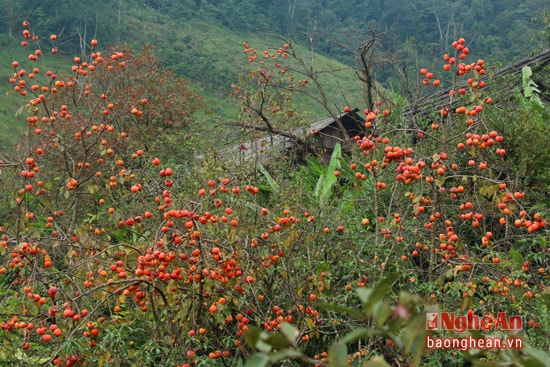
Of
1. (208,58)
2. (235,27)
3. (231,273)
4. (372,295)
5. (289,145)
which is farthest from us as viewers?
(235,27)

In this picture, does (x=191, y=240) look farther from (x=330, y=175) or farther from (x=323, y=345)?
(x=330, y=175)

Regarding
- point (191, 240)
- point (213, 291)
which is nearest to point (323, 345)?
point (213, 291)

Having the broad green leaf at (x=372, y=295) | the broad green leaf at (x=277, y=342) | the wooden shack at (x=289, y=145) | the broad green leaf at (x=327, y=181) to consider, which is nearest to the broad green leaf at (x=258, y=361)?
the broad green leaf at (x=277, y=342)

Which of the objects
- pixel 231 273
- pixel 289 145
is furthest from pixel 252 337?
pixel 289 145

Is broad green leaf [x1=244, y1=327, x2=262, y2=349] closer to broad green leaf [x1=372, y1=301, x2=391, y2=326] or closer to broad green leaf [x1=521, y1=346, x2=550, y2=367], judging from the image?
A: broad green leaf [x1=372, y1=301, x2=391, y2=326]

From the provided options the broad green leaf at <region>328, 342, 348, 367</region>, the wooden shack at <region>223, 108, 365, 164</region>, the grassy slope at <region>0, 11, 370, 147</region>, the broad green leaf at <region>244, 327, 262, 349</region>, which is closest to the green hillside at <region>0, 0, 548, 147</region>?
the grassy slope at <region>0, 11, 370, 147</region>

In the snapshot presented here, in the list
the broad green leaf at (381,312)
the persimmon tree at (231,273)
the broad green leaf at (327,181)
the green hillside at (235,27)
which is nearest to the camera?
the broad green leaf at (381,312)

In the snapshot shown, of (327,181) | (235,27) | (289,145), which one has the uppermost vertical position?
(327,181)

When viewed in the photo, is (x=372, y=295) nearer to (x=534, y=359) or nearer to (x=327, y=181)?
(x=534, y=359)

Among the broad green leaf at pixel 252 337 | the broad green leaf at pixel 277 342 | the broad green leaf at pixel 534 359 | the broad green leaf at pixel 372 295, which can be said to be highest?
the broad green leaf at pixel 372 295

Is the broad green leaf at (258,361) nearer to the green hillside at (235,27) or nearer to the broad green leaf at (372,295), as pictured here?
the broad green leaf at (372,295)

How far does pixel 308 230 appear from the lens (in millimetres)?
4949

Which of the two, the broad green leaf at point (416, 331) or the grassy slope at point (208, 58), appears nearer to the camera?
the broad green leaf at point (416, 331)

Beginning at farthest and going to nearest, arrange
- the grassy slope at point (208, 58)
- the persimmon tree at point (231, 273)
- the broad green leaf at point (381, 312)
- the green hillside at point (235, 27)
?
1. the green hillside at point (235, 27)
2. the grassy slope at point (208, 58)
3. the persimmon tree at point (231, 273)
4. the broad green leaf at point (381, 312)
